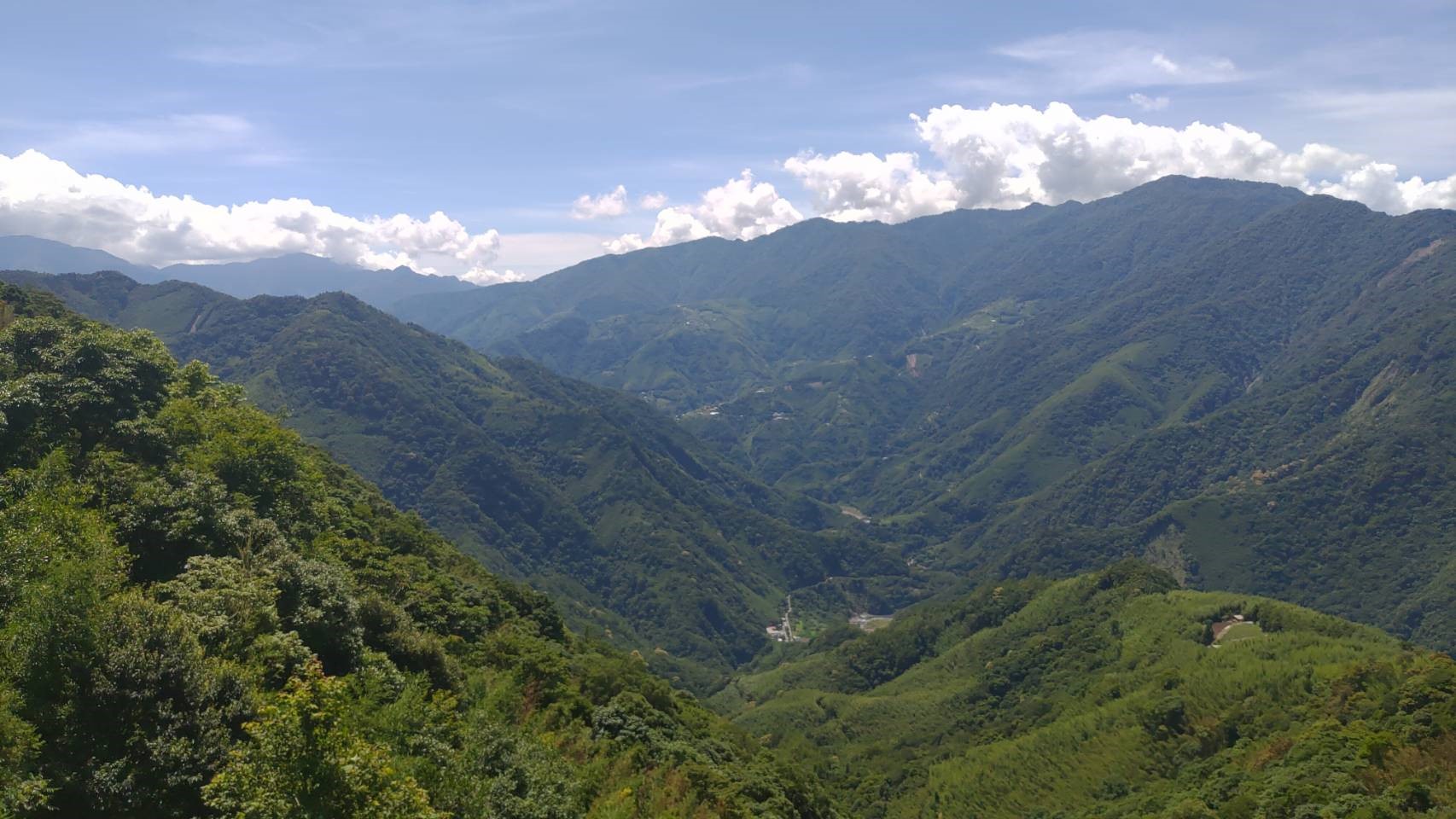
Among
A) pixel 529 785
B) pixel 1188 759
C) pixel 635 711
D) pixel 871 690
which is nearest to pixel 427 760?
pixel 529 785

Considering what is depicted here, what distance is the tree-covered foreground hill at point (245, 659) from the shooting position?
81.8 feet

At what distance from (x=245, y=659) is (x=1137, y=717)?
116 metres

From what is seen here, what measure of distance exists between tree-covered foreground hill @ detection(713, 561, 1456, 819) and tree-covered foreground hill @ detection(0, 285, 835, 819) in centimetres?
4534

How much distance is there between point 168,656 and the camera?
92.8ft

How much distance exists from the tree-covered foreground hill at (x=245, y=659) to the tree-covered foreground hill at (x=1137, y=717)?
45343 millimetres

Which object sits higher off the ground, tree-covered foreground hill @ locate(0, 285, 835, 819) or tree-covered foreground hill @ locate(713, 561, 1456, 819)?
tree-covered foreground hill @ locate(0, 285, 835, 819)

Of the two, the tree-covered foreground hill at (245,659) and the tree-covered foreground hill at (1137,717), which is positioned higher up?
the tree-covered foreground hill at (245,659)

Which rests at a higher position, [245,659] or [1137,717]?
[245,659]

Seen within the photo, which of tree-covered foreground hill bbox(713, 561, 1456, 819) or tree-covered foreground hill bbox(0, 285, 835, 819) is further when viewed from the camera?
tree-covered foreground hill bbox(713, 561, 1456, 819)

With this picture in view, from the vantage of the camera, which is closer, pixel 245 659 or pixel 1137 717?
pixel 245 659

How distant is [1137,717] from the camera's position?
4459 inches

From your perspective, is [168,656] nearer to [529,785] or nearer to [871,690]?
[529,785]

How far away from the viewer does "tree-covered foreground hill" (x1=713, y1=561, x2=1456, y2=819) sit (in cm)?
7112

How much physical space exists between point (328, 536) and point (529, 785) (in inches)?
1451
